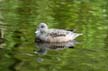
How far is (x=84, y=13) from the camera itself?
973 cm

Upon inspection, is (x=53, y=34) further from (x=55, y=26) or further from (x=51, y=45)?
(x=55, y=26)

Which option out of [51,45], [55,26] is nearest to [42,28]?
[51,45]

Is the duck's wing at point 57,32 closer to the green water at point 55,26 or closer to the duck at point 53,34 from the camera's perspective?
the duck at point 53,34

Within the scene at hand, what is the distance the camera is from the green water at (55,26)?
7.03m

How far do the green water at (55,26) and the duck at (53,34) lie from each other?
0.37 feet

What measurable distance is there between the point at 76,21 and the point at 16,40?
153 cm

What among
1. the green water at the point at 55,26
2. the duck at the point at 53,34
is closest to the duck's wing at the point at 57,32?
the duck at the point at 53,34

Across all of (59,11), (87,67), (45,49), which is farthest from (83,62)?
(59,11)

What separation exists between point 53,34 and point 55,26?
0.50 m

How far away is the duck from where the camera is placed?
8117 millimetres

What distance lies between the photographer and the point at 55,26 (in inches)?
345

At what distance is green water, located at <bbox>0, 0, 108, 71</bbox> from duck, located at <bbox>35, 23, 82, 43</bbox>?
112 millimetres

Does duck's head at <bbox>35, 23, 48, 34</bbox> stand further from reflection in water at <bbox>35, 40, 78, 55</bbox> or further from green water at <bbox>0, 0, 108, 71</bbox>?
reflection in water at <bbox>35, 40, 78, 55</bbox>

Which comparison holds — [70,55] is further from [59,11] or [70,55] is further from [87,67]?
[59,11]
